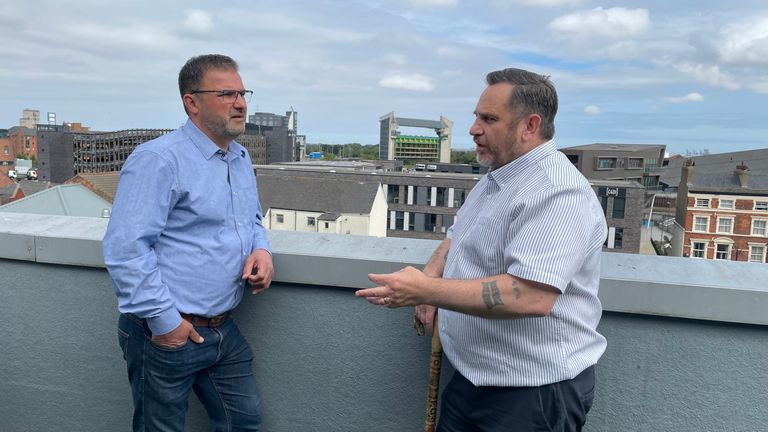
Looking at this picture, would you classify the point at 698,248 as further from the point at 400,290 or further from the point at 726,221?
the point at 400,290

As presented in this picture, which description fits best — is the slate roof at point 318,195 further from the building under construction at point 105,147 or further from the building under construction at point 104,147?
the building under construction at point 104,147

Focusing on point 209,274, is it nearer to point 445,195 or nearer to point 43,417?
point 43,417

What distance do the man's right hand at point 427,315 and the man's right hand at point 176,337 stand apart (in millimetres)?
684

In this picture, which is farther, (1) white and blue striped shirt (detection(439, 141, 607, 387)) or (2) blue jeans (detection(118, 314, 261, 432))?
(2) blue jeans (detection(118, 314, 261, 432))

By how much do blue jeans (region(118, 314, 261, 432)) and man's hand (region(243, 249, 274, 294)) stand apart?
0.18 metres

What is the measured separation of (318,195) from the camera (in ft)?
101

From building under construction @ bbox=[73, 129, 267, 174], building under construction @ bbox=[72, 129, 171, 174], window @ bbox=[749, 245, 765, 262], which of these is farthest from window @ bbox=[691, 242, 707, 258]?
building under construction @ bbox=[72, 129, 171, 174]

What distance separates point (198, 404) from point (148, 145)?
106 centimetres

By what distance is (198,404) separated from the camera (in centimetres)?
225

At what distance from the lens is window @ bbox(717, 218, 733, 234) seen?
26.8 metres

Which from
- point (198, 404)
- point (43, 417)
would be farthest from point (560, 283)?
point (43, 417)

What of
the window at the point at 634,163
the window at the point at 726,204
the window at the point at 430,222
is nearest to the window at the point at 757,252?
the window at the point at 726,204

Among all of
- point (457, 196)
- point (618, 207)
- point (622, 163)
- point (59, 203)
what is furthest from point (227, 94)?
point (622, 163)

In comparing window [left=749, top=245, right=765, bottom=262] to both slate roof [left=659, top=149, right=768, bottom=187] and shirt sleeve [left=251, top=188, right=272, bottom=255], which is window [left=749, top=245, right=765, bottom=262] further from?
shirt sleeve [left=251, top=188, right=272, bottom=255]
